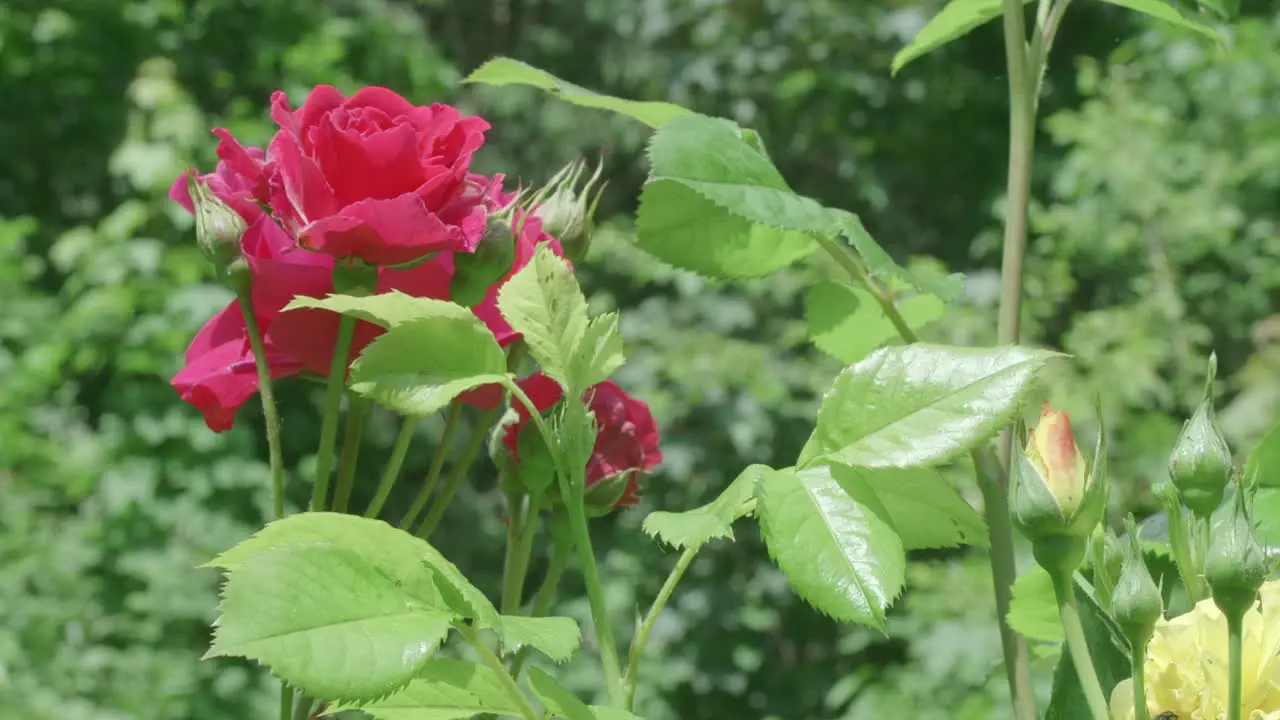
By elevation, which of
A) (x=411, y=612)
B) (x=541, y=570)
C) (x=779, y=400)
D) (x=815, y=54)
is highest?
(x=411, y=612)

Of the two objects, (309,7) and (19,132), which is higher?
(309,7)

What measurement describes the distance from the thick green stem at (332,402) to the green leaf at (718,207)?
93 mm

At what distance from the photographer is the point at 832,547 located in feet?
0.90

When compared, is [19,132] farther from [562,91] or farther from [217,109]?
[562,91]

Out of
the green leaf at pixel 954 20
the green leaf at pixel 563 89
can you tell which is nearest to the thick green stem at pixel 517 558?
the green leaf at pixel 563 89

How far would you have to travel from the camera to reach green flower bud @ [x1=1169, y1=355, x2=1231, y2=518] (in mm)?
292

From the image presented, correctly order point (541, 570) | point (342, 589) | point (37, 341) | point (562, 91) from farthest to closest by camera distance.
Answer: point (541, 570)
point (37, 341)
point (562, 91)
point (342, 589)

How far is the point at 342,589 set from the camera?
256 mm

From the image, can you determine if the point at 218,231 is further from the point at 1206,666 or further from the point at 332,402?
the point at 1206,666

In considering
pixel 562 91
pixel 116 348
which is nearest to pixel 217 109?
pixel 116 348

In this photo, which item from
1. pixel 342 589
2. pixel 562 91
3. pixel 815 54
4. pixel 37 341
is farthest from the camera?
pixel 815 54

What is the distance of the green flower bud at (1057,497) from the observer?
0.29 meters

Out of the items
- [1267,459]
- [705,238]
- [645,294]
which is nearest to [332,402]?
[705,238]

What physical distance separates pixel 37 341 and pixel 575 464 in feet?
6.80
